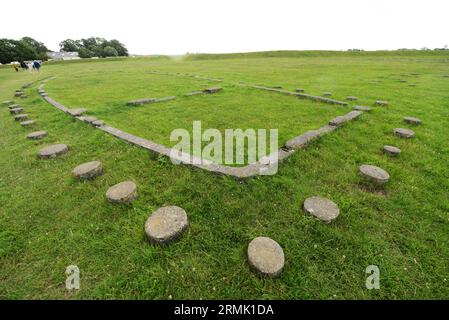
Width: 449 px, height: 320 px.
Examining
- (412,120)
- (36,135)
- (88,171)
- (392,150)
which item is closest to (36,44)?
(36,135)

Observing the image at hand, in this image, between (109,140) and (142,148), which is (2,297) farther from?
(109,140)

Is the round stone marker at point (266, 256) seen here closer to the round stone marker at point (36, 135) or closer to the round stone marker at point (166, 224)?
the round stone marker at point (166, 224)

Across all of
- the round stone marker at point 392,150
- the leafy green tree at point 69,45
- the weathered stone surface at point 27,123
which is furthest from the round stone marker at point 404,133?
the leafy green tree at point 69,45

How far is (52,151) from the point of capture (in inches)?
179

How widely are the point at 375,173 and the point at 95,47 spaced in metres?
93.2

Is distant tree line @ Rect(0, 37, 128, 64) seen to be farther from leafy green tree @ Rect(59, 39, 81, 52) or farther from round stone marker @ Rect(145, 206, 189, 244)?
round stone marker @ Rect(145, 206, 189, 244)

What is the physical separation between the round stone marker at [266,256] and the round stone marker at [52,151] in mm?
4456

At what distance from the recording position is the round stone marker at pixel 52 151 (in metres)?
4.45

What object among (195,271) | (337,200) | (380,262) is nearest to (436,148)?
(337,200)

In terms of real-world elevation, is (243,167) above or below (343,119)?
below

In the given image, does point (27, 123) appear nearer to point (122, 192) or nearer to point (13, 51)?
point (122, 192)

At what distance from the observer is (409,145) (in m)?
4.84

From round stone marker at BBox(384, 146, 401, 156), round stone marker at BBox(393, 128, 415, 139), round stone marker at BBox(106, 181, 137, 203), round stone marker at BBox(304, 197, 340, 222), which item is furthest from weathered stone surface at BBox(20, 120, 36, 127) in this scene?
round stone marker at BBox(393, 128, 415, 139)

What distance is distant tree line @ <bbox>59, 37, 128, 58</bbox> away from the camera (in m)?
71.6
